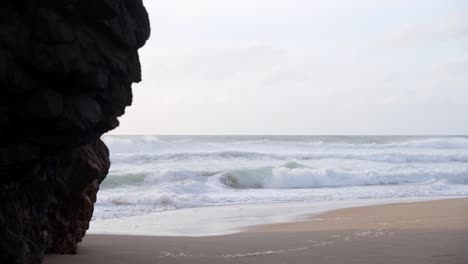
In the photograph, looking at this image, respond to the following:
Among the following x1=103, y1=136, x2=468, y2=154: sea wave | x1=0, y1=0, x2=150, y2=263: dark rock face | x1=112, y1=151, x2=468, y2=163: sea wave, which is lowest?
Result: x1=103, y1=136, x2=468, y2=154: sea wave

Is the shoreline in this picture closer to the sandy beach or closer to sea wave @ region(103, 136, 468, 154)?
the sandy beach

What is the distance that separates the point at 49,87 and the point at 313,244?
6.22 meters

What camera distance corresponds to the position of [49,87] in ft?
17.1

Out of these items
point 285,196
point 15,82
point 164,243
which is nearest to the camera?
point 15,82

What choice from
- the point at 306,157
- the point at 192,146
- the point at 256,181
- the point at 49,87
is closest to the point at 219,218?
the point at 49,87

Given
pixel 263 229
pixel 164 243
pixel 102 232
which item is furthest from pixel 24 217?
pixel 263 229

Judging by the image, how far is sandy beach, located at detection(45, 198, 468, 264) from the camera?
8.56 metres

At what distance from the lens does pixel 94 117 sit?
18.6ft

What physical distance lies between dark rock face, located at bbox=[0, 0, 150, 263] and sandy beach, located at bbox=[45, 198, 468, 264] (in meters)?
2.04

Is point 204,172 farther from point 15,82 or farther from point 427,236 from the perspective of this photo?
point 15,82

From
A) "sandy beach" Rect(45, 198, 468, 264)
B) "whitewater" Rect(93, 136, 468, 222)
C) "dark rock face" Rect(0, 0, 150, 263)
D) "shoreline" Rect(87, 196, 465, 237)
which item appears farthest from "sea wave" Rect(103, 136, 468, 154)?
"dark rock face" Rect(0, 0, 150, 263)

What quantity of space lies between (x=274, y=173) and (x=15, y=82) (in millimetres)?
22376

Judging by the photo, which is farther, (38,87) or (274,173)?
(274,173)

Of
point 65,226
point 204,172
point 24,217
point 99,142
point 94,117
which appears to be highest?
point 94,117
